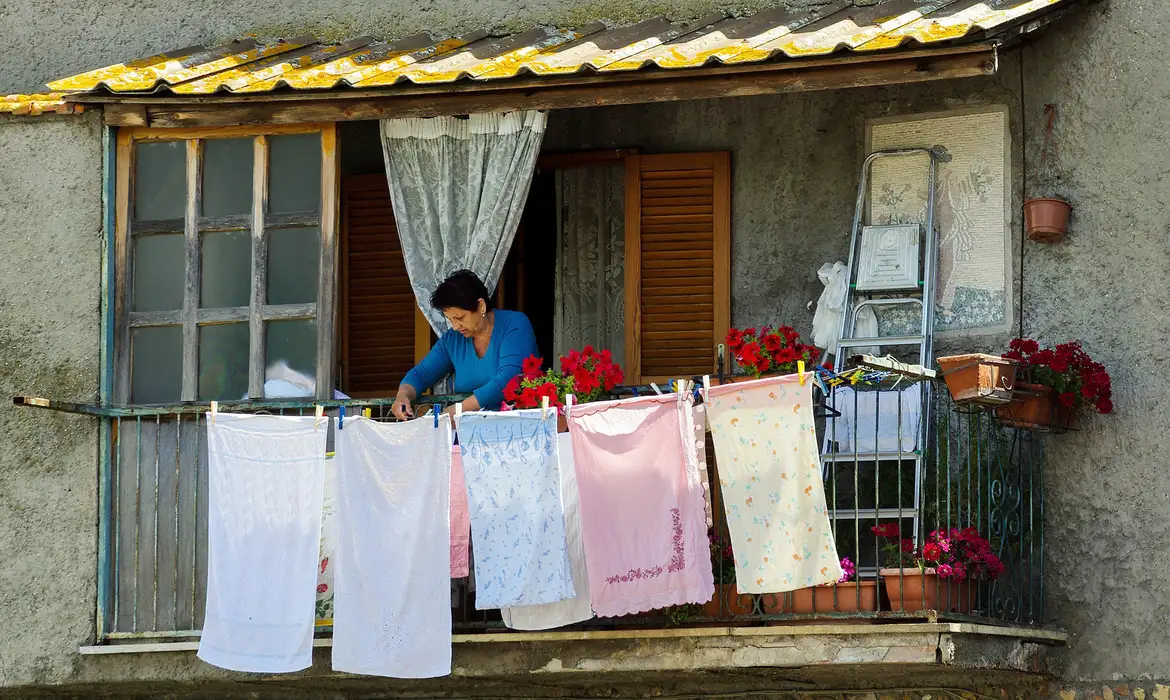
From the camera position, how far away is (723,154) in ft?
36.2

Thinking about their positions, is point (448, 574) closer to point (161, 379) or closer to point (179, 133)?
point (161, 379)

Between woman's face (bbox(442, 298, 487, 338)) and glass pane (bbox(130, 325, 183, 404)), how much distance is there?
4.74 ft

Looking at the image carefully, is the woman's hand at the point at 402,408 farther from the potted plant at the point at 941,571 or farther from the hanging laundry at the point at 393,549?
the potted plant at the point at 941,571

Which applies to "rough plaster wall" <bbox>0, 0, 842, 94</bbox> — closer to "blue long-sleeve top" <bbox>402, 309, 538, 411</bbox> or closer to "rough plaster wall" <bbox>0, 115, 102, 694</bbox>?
"rough plaster wall" <bbox>0, 115, 102, 694</bbox>

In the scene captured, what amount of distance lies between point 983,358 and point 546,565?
2.22 meters

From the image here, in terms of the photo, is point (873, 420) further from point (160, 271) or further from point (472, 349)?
point (160, 271)

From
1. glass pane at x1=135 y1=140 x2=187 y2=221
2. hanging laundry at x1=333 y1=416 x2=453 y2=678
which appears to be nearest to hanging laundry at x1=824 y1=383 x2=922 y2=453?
hanging laundry at x1=333 y1=416 x2=453 y2=678

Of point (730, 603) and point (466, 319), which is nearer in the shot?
point (730, 603)

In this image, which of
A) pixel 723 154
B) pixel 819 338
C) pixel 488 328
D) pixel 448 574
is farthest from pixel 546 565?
pixel 723 154

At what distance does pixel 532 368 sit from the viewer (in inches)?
380

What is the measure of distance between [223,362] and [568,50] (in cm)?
240

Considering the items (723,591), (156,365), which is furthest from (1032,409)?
(156,365)

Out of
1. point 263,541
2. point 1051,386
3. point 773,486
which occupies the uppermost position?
point 1051,386

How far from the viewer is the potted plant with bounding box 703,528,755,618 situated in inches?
372
